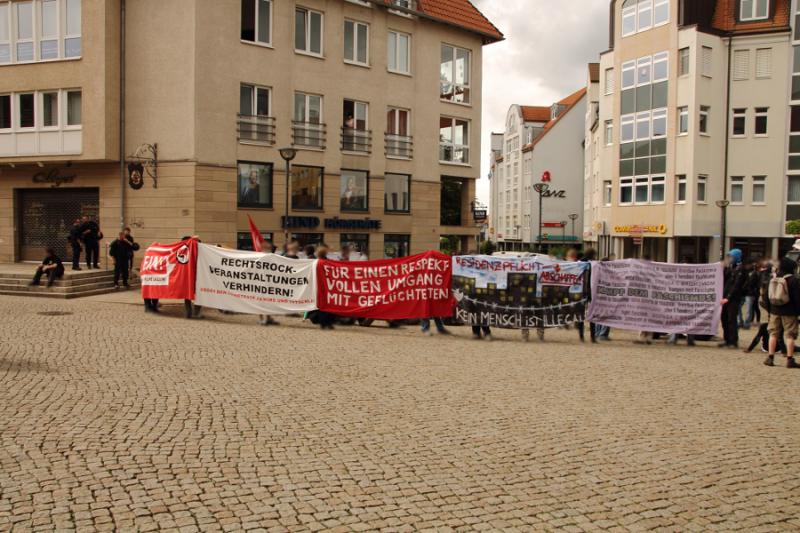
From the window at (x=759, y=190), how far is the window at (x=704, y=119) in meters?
4.09

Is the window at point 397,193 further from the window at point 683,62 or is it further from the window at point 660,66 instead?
the window at point 683,62

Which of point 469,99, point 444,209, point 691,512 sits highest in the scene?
point 469,99

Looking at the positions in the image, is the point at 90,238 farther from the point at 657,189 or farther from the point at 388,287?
the point at 657,189

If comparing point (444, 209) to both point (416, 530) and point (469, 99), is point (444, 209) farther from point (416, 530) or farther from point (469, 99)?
point (416, 530)

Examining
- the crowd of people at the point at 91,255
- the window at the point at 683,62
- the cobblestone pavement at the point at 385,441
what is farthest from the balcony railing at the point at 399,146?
the cobblestone pavement at the point at 385,441

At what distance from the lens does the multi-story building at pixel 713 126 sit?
42469 mm

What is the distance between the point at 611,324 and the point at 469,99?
2314cm

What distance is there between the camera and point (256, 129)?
29.2 meters

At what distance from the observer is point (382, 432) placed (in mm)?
7441

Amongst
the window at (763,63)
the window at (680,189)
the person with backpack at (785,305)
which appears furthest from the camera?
the window at (763,63)

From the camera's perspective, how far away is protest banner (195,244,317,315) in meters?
16.8

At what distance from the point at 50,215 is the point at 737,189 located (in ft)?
118

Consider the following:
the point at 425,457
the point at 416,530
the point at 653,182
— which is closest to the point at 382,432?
the point at 425,457

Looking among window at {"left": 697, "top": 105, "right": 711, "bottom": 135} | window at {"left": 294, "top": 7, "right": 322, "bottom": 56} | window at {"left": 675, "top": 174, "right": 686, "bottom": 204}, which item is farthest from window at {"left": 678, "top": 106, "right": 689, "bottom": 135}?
window at {"left": 294, "top": 7, "right": 322, "bottom": 56}
